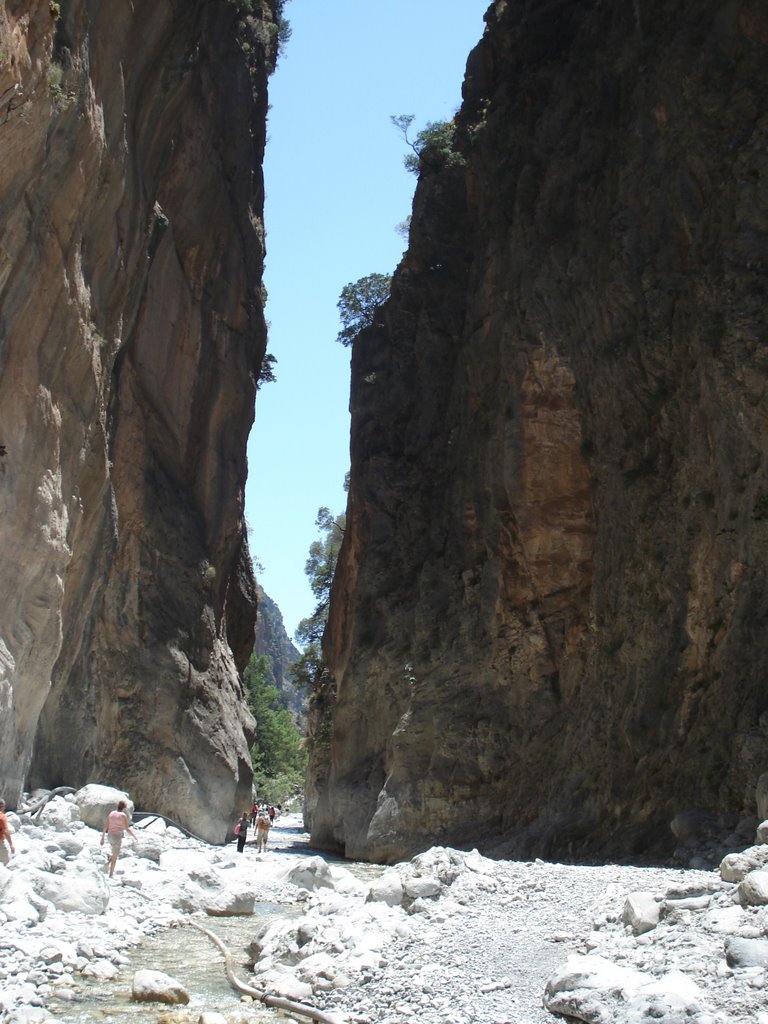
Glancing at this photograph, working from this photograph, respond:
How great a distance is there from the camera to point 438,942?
34.4 feet

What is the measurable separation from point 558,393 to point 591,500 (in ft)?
9.71

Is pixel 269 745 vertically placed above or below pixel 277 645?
Result: below

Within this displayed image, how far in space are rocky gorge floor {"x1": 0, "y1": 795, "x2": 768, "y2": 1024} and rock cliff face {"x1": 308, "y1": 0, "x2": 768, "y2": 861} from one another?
587 cm

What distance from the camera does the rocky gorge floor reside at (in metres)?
7.62

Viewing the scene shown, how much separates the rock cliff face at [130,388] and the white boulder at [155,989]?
7.40m

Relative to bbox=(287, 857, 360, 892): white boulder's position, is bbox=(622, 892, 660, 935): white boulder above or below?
above

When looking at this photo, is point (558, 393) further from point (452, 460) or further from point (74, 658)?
point (74, 658)

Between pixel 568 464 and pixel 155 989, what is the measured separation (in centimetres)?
2017

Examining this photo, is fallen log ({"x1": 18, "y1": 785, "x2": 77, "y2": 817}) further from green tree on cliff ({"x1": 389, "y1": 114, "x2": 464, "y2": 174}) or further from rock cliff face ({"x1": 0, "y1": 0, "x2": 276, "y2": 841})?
green tree on cliff ({"x1": 389, "y1": 114, "x2": 464, "y2": 174})

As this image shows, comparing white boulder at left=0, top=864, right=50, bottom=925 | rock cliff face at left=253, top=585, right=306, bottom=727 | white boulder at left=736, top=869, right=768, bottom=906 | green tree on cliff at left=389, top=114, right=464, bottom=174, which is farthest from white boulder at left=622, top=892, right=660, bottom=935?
rock cliff face at left=253, top=585, right=306, bottom=727

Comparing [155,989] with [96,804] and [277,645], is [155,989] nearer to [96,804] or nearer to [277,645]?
[96,804]

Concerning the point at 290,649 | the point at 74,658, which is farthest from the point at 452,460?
the point at 290,649

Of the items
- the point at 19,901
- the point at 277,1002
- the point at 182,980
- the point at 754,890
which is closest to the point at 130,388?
the point at 19,901

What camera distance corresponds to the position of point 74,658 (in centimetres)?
2366
